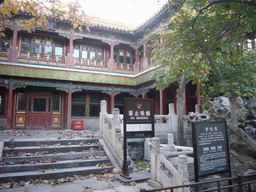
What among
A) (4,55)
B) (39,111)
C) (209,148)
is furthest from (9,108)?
(209,148)

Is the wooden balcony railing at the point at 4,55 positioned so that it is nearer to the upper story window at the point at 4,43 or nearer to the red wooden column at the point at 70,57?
the upper story window at the point at 4,43

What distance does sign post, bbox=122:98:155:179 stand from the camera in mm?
5449

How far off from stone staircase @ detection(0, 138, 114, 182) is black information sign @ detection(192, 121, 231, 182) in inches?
136

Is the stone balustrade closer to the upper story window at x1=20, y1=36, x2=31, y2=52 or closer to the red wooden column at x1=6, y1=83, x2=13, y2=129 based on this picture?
the red wooden column at x1=6, y1=83, x2=13, y2=129

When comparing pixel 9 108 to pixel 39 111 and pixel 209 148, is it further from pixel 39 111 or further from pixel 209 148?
pixel 209 148

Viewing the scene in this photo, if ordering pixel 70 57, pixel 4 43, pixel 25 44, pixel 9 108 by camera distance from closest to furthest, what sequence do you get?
pixel 9 108, pixel 4 43, pixel 25 44, pixel 70 57

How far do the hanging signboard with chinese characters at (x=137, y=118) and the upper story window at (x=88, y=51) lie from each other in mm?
11737

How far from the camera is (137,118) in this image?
5.58m

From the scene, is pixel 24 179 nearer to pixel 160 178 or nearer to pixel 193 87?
pixel 160 178

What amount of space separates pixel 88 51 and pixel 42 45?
358 centimetres

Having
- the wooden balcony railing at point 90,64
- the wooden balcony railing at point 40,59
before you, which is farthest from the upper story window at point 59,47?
the wooden balcony railing at point 90,64

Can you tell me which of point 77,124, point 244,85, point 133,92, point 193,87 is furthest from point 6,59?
point 244,85

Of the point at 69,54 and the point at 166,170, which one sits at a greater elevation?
the point at 69,54

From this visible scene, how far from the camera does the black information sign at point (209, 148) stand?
11.0 feet
